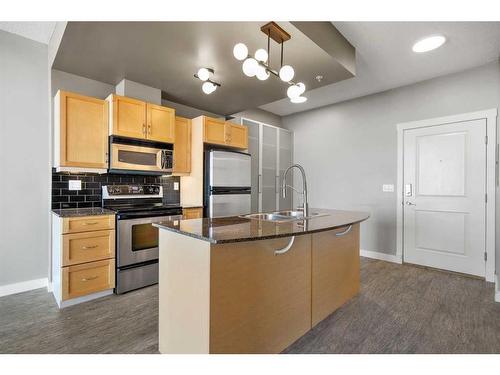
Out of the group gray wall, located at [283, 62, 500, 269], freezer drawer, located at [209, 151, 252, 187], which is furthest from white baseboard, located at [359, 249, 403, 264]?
freezer drawer, located at [209, 151, 252, 187]

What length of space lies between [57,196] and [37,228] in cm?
45

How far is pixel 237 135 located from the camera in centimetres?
407

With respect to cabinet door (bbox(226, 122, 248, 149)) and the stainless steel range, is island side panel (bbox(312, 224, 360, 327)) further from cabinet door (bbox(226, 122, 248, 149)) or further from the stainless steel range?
cabinet door (bbox(226, 122, 248, 149))

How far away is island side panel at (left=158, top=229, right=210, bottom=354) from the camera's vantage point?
136 centimetres

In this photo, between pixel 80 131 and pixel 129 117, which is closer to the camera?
pixel 80 131

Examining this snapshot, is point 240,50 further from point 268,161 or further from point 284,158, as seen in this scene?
point 284,158

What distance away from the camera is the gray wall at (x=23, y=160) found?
2.70 m

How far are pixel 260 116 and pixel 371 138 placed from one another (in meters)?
2.00

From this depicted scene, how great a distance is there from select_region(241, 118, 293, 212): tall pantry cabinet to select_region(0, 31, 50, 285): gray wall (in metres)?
2.74

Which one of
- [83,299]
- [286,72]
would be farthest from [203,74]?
[83,299]

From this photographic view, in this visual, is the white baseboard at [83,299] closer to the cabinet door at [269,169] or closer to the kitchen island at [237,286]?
the kitchen island at [237,286]

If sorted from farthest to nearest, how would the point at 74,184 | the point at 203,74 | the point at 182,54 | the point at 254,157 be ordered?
the point at 254,157, the point at 74,184, the point at 182,54, the point at 203,74
